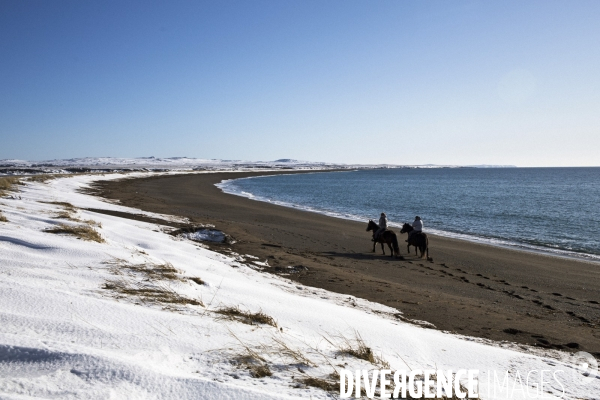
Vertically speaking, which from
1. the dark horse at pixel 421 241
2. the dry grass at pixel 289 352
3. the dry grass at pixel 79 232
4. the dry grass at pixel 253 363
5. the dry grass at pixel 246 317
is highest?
the dry grass at pixel 79 232

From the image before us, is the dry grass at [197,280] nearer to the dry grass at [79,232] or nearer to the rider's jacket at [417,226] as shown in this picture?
the dry grass at [79,232]

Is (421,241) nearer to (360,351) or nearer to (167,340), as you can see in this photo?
(360,351)

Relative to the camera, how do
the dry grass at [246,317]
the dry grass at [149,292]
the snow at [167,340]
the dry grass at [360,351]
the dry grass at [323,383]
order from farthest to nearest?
the dry grass at [149,292], the dry grass at [246,317], the dry grass at [360,351], the dry grass at [323,383], the snow at [167,340]

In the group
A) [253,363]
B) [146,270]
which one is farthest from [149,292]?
[253,363]

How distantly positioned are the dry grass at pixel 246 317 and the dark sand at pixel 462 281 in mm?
3914

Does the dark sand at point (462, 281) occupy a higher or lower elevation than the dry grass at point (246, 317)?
lower

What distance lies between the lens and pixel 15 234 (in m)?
6.65

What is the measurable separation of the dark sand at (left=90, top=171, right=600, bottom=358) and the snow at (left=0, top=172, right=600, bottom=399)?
5.08 ft

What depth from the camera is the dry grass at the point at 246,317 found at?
4105 millimetres

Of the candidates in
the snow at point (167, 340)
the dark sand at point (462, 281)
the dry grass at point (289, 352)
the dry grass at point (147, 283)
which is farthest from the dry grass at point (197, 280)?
the dark sand at point (462, 281)

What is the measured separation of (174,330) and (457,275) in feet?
36.1

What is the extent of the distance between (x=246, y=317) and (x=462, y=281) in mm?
9305

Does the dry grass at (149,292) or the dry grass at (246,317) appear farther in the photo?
the dry grass at (149,292)

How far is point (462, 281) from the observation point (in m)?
11.5
